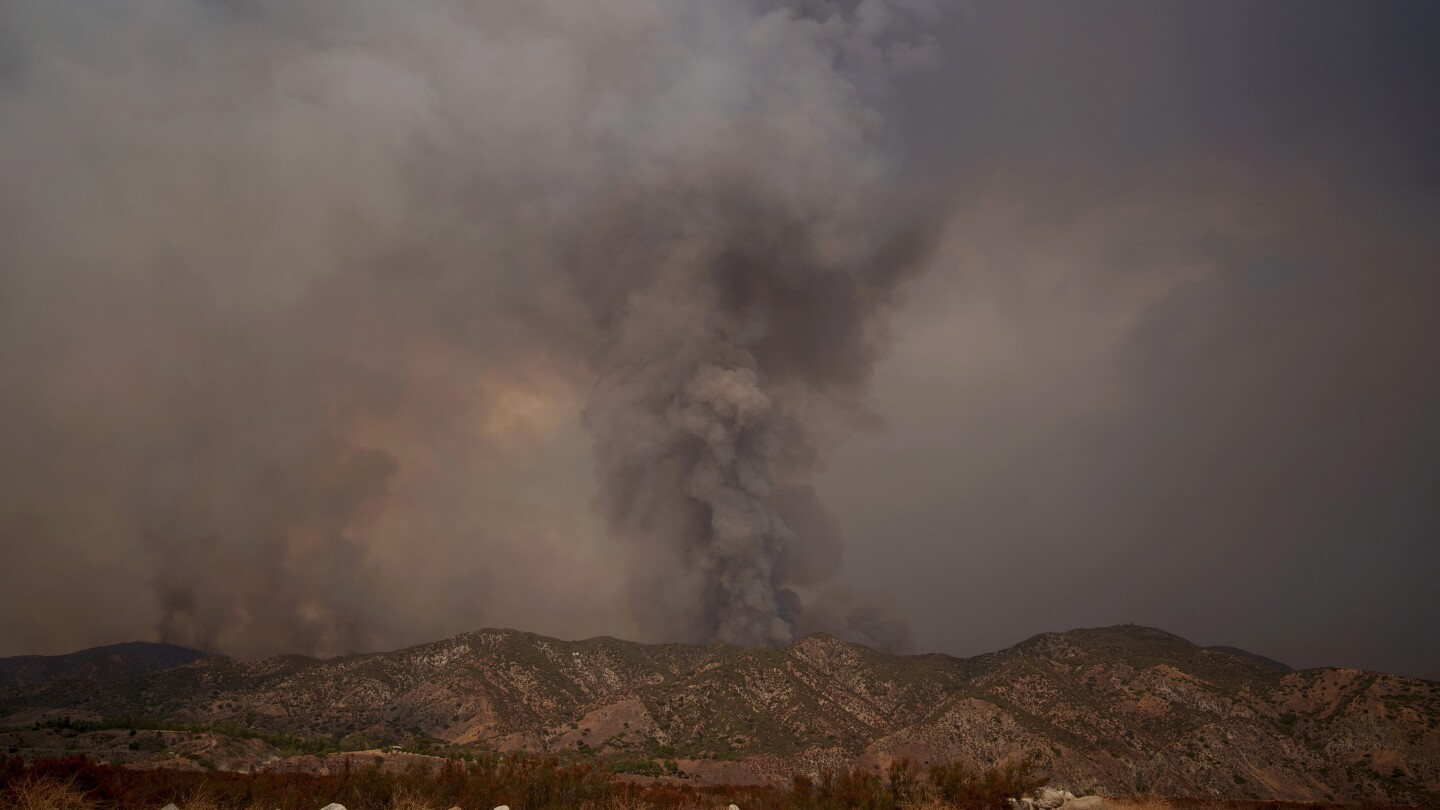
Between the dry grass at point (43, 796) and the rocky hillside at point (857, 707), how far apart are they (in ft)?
181

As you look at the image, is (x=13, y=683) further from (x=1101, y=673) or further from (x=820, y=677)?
(x=1101, y=673)

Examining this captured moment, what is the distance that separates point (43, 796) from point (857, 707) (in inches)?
3236

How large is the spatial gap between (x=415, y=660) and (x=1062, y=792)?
101 metres

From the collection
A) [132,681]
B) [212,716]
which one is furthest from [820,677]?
[132,681]

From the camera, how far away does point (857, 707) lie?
86.9 meters

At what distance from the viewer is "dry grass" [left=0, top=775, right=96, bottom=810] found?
18.4 m

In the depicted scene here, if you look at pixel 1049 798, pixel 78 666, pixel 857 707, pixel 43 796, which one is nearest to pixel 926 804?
pixel 1049 798

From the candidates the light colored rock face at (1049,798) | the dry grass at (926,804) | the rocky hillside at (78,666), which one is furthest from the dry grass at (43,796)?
the rocky hillside at (78,666)

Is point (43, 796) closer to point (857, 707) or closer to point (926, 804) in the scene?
point (926, 804)

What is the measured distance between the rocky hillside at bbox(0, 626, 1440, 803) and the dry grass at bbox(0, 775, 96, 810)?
181ft

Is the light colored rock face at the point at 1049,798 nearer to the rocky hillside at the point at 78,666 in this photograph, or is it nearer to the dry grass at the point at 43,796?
the dry grass at the point at 43,796

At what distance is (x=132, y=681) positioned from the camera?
Answer: 10344 cm

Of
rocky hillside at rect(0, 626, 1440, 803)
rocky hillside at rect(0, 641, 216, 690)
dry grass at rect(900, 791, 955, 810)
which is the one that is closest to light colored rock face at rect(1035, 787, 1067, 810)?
dry grass at rect(900, 791, 955, 810)

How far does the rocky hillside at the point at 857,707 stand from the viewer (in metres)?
64.9
